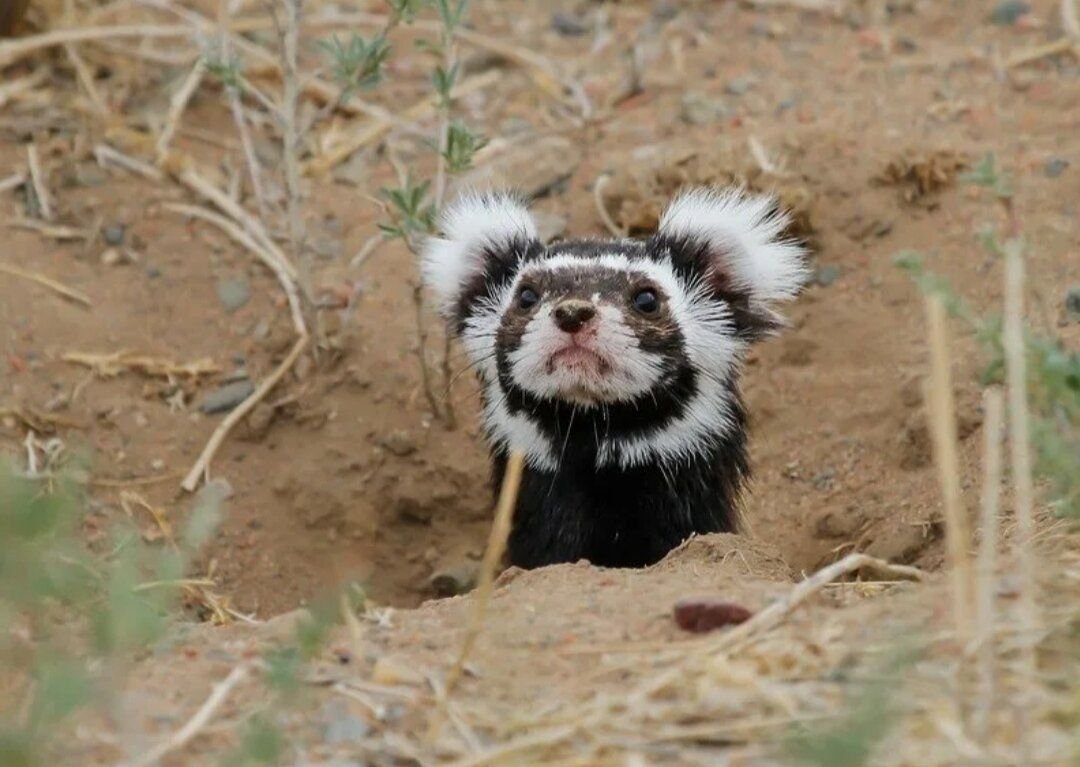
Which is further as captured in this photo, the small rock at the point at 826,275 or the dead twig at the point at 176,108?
the dead twig at the point at 176,108

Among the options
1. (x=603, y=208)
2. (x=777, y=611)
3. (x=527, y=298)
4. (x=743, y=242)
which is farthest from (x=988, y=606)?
(x=603, y=208)

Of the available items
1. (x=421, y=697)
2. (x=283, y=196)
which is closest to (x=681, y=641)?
(x=421, y=697)

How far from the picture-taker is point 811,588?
12.5ft

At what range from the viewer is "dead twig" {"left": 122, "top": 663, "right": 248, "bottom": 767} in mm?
3238

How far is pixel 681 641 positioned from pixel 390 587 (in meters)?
3.12

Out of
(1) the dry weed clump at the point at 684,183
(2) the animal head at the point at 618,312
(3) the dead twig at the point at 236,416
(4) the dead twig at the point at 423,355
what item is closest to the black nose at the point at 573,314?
(2) the animal head at the point at 618,312

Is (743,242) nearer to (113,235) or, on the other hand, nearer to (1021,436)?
(1021,436)

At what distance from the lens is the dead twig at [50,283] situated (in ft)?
23.0

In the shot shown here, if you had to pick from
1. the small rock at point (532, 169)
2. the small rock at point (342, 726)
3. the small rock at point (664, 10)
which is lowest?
the small rock at point (342, 726)

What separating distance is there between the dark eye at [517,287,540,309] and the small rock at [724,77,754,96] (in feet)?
9.14

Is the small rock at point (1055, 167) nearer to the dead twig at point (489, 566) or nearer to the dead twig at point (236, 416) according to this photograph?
the dead twig at point (236, 416)

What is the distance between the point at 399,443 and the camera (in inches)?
268

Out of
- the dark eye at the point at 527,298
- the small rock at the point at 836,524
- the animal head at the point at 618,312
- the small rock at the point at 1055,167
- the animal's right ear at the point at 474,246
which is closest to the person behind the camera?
the animal head at the point at 618,312

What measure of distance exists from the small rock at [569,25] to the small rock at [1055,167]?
2743mm
